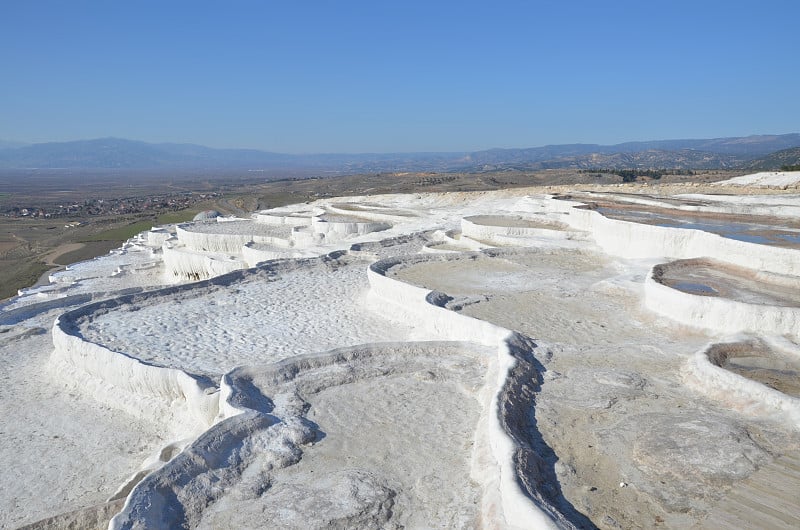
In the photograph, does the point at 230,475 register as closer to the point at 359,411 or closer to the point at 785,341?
the point at 359,411

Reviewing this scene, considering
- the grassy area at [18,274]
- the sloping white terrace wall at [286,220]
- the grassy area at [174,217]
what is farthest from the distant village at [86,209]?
the sloping white terrace wall at [286,220]

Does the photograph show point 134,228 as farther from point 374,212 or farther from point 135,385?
point 135,385

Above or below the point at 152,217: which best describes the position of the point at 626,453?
above

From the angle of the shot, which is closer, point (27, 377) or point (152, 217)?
point (27, 377)

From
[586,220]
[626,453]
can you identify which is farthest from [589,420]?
[586,220]

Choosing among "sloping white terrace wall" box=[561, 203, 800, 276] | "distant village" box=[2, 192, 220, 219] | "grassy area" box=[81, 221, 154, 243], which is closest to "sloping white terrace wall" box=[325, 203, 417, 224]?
"sloping white terrace wall" box=[561, 203, 800, 276]

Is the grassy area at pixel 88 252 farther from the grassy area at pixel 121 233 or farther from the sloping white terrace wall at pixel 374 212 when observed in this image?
the sloping white terrace wall at pixel 374 212

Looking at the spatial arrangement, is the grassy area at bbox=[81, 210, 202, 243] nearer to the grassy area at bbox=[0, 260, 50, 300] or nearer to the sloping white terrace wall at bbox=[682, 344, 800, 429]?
the grassy area at bbox=[0, 260, 50, 300]

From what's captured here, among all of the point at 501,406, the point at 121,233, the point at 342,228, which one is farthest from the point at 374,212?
the point at 121,233
